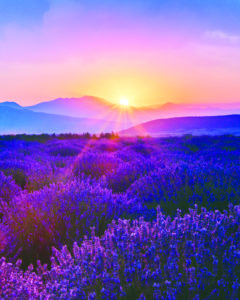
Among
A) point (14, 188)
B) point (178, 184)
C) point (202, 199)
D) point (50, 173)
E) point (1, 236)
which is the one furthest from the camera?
point (50, 173)

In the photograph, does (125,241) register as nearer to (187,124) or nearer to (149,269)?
(149,269)

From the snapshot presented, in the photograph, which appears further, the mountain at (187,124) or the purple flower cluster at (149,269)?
the mountain at (187,124)

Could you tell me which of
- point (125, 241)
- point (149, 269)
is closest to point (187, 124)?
point (125, 241)

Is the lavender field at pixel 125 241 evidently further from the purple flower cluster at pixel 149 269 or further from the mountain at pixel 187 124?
the mountain at pixel 187 124

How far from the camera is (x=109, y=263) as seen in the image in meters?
1.45

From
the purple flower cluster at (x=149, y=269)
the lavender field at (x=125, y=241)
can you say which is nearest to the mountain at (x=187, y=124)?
the lavender field at (x=125, y=241)

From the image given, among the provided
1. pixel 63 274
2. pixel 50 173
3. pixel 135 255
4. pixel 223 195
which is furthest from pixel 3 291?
pixel 50 173

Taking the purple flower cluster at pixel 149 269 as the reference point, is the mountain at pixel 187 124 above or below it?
above

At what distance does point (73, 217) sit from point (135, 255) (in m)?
1.23

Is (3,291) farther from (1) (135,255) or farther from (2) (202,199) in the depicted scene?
(2) (202,199)

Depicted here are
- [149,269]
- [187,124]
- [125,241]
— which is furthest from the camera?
[187,124]

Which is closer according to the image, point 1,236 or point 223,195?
point 1,236

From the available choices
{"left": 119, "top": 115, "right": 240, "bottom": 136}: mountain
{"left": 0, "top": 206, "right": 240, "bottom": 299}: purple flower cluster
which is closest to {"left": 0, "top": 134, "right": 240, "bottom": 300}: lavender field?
{"left": 0, "top": 206, "right": 240, "bottom": 299}: purple flower cluster

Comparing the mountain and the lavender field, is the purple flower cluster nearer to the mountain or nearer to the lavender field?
the lavender field
